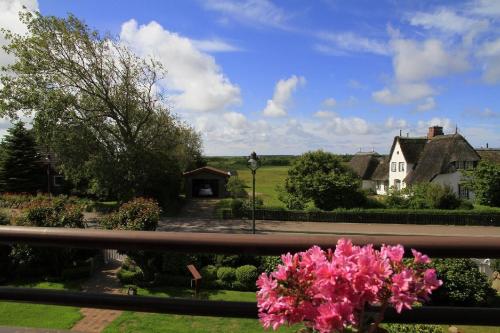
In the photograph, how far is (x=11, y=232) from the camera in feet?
8.36

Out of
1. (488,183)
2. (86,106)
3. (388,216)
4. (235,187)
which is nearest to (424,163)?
(488,183)

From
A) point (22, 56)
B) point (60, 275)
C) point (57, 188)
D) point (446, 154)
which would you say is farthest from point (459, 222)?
point (57, 188)

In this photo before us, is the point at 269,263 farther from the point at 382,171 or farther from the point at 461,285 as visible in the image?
the point at 382,171

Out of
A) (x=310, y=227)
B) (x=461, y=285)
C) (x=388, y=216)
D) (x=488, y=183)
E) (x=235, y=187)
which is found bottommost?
(x=461, y=285)

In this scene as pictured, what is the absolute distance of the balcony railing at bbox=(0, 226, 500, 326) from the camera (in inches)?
86.4

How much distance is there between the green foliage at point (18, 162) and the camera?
1778 inches

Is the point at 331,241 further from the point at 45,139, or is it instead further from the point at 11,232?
the point at 45,139

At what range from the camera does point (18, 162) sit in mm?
45406

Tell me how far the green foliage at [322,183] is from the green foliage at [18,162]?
26295 millimetres

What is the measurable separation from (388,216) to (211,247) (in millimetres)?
35865

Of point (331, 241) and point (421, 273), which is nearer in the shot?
point (421, 273)

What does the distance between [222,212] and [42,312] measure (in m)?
22.2

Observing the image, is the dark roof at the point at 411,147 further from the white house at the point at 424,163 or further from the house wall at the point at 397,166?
the house wall at the point at 397,166

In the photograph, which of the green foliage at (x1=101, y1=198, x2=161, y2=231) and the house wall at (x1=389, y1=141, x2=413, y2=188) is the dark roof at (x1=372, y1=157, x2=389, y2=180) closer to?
the house wall at (x1=389, y1=141, x2=413, y2=188)
